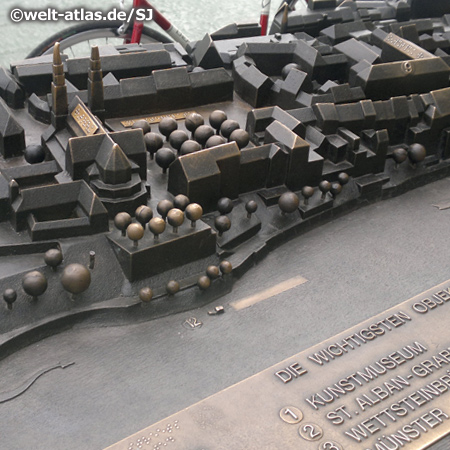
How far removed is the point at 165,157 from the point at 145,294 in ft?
5.17

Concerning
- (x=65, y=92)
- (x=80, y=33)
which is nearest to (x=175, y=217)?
(x=65, y=92)

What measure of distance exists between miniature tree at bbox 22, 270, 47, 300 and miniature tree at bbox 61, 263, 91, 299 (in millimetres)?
156

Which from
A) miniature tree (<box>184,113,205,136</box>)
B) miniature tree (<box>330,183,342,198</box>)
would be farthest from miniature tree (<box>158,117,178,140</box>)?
miniature tree (<box>330,183,342,198</box>)

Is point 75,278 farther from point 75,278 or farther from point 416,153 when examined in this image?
point 416,153

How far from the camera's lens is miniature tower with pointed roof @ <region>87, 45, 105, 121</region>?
23.0 ft

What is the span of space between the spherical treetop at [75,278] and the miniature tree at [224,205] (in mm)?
1449

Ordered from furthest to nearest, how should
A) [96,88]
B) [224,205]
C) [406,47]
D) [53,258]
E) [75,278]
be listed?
[406,47]
[96,88]
[224,205]
[53,258]
[75,278]

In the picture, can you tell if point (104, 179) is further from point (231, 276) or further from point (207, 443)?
point (207, 443)

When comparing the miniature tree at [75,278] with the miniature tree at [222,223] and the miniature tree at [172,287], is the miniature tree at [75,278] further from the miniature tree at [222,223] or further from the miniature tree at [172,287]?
the miniature tree at [222,223]

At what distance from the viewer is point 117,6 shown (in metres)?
14.0

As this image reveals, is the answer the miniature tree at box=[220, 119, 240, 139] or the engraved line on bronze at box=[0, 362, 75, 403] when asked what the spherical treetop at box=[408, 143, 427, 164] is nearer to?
the miniature tree at box=[220, 119, 240, 139]

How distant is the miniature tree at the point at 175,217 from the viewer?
615cm

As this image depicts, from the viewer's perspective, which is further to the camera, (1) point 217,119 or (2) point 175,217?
(1) point 217,119

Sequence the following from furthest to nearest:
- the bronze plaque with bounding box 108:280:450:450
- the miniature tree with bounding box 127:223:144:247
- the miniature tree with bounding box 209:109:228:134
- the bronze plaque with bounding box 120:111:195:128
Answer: the bronze plaque with bounding box 120:111:195:128 → the miniature tree with bounding box 209:109:228:134 → the miniature tree with bounding box 127:223:144:247 → the bronze plaque with bounding box 108:280:450:450
